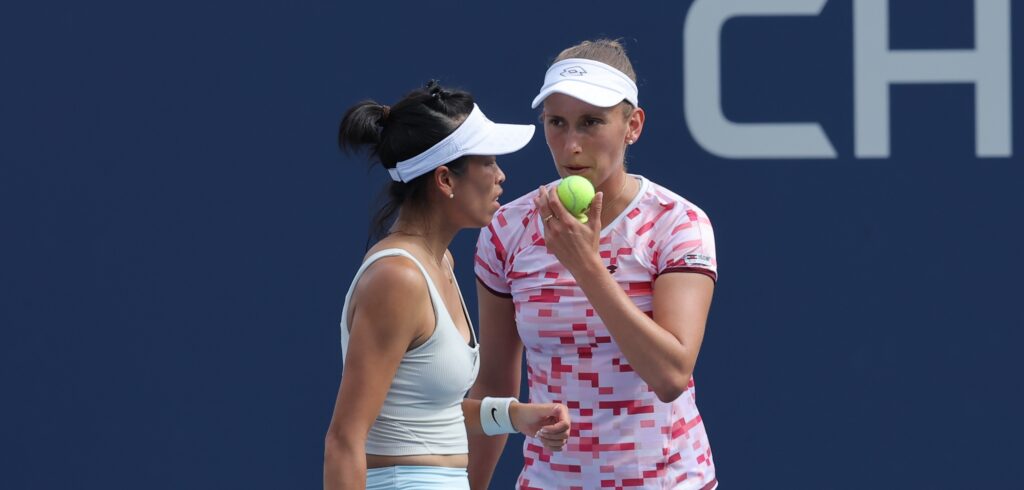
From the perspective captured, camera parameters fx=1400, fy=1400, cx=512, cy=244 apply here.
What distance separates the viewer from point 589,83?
2.79m

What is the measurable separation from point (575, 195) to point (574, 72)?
289 millimetres

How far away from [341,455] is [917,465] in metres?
2.16

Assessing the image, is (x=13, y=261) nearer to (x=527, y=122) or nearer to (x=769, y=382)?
(x=527, y=122)

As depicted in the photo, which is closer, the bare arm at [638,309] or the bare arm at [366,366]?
the bare arm at [366,366]

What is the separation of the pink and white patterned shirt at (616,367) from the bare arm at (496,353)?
129 mm

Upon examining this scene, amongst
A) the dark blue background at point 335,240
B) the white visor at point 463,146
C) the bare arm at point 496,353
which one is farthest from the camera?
the dark blue background at point 335,240

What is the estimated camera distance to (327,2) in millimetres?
4035

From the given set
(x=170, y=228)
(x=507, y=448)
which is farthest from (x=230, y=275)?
(x=507, y=448)

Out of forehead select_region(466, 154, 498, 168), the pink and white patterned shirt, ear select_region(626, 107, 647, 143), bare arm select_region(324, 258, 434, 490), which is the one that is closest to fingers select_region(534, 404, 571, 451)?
the pink and white patterned shirt

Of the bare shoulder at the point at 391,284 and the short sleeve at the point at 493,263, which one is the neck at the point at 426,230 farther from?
the short sleeve at the point at 493,263

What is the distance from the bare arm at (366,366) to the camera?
2414 millimetres

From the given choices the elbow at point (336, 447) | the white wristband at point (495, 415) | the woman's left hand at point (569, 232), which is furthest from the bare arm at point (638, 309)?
the elbow at point (336, 447)

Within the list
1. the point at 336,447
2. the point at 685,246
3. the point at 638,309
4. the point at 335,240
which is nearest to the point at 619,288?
the point at 638,309

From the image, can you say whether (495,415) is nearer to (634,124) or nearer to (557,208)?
(557,208)
